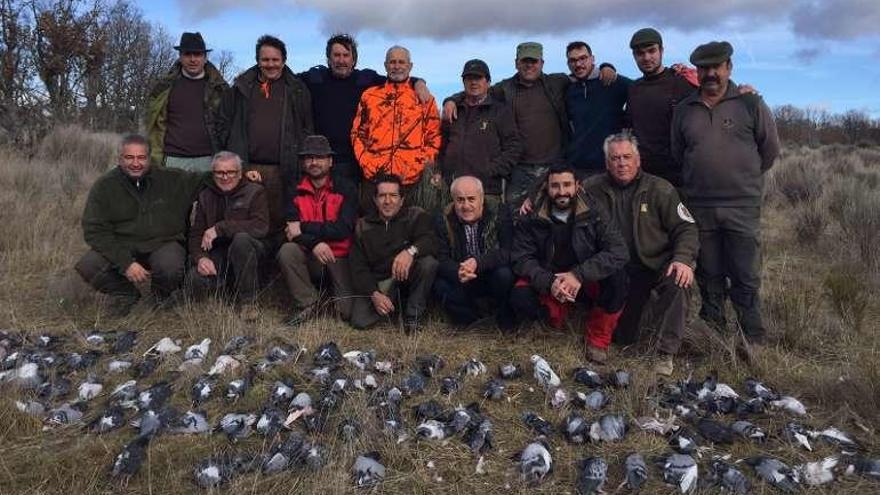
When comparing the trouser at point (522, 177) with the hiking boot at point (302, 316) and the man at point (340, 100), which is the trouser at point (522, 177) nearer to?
the man at point (340, 100)

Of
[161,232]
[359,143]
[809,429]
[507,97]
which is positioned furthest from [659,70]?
[161,232]

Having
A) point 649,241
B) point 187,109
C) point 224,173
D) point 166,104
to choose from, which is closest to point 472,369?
point 649,241

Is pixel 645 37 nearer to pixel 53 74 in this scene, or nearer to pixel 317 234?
pixel 317 234

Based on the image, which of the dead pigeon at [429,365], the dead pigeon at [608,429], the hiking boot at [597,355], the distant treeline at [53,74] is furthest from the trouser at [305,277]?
the distant treeline at [53,74]

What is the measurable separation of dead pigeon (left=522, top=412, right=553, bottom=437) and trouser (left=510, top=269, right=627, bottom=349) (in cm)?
152

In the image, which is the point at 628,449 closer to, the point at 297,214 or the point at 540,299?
the point at 540,299

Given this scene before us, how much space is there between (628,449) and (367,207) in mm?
3902

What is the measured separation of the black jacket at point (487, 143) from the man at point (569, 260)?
1.19 meters

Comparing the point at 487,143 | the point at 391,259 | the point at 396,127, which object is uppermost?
the point at 396,127

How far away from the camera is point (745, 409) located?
4.88m

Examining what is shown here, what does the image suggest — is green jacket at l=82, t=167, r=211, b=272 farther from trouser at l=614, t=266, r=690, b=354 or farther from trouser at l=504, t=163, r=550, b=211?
trouser at l=614, t=266, r=690, b=354

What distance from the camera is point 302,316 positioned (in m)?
6.80

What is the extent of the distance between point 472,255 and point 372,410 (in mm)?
2329

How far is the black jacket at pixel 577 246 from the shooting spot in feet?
19.0
